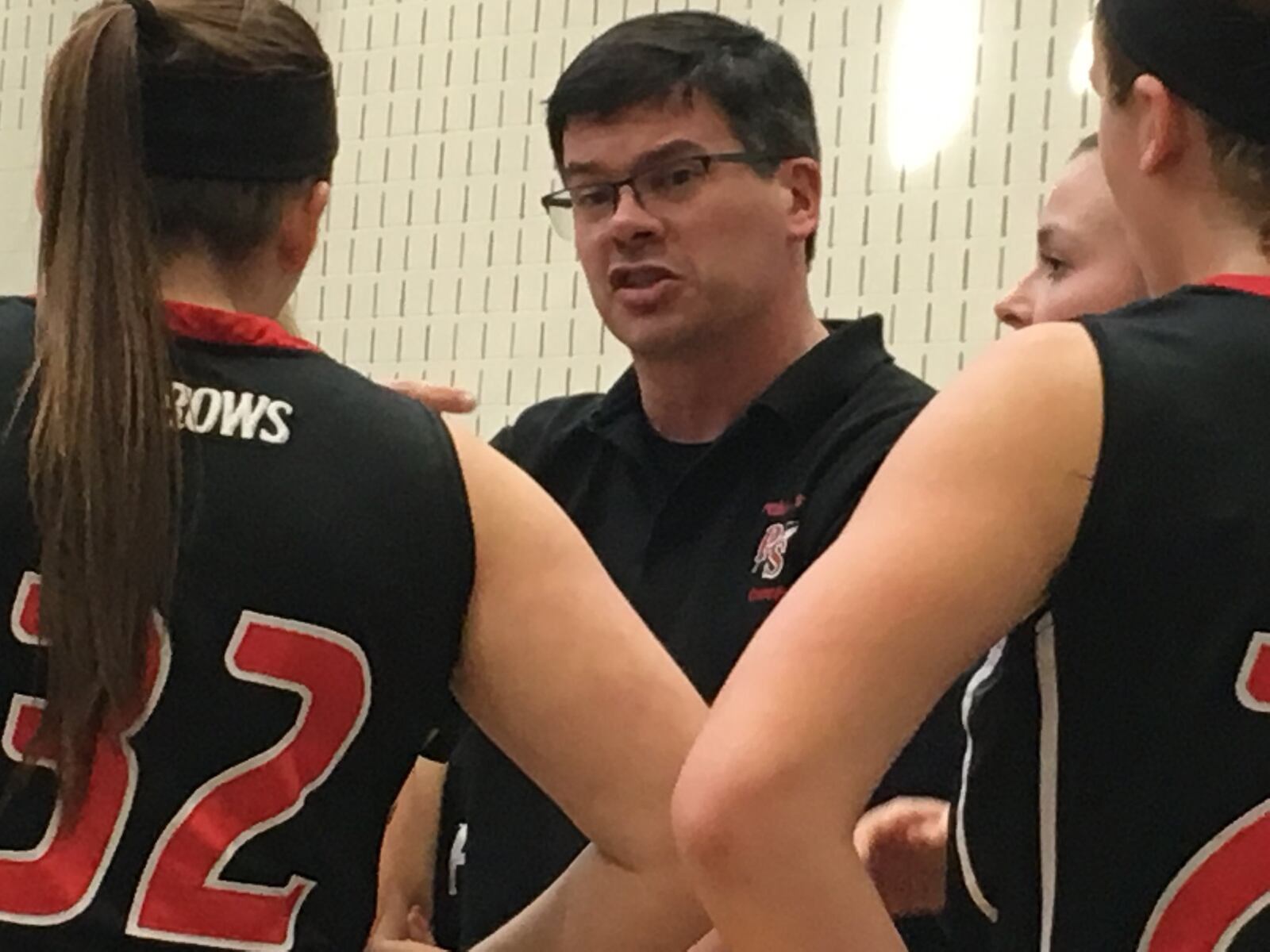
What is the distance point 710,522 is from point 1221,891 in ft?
2.52

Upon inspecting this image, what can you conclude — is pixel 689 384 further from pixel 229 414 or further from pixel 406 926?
pixel 229 414

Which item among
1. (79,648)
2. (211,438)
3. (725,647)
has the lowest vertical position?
(725,647)

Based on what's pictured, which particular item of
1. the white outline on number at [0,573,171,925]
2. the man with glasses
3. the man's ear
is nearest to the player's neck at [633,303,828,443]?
the man with glasses

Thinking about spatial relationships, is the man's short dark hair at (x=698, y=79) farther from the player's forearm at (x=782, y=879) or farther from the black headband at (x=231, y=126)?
the player's forearm at (x=782, y=879)

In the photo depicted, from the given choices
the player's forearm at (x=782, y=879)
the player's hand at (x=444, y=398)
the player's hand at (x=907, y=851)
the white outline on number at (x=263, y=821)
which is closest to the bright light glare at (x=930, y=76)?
the player's hand at (x=444, y=398)

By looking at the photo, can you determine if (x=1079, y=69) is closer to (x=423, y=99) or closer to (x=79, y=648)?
(x=423, y=99)

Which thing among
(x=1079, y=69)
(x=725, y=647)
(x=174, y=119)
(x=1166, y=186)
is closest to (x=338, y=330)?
(x=1079, y=69)

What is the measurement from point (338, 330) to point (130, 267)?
1.67m

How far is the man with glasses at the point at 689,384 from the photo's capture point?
5.07ft

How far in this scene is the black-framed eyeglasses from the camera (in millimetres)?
1717

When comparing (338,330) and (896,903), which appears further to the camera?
(338,330)

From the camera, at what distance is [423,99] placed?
2662 millimetres

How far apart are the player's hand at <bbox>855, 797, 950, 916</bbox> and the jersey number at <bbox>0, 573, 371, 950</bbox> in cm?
41

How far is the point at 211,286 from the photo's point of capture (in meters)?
1.09
